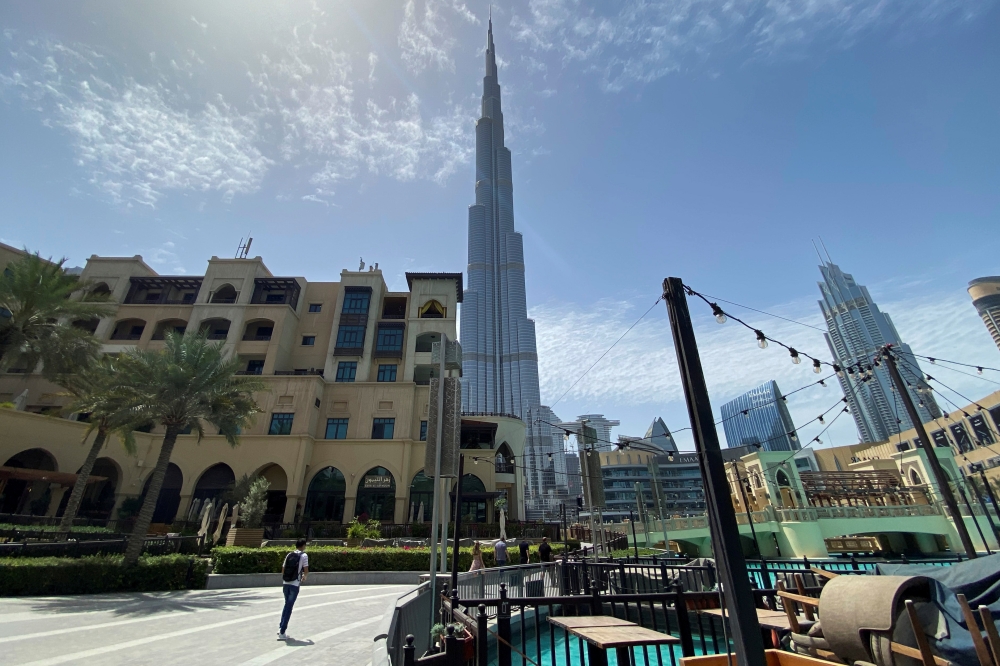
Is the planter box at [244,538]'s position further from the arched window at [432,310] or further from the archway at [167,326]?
the archway at [167,326]

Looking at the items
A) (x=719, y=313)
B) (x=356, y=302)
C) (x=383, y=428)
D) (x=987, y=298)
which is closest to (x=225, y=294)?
(x=356, y=302)

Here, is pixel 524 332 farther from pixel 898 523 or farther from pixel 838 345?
pixel 898 523

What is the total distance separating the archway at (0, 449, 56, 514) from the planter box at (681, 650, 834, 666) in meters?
37.3

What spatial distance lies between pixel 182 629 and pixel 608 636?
894cm

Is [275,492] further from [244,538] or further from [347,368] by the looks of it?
[244,538]

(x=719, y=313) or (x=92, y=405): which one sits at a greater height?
(x=92, y=405)

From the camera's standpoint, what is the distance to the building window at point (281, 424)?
3269 centimetres

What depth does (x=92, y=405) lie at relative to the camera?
20.5 metres

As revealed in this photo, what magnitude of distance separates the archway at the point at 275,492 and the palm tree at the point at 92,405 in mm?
10541

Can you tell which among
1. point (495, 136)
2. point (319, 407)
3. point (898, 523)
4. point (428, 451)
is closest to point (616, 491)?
point (898, 523)

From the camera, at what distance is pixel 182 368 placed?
17.8 m

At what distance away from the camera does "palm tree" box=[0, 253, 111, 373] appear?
769 inches

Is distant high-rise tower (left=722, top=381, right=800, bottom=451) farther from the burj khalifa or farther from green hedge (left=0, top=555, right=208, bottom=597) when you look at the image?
green hedge (left=0, top=555, right=208, bottom=597)

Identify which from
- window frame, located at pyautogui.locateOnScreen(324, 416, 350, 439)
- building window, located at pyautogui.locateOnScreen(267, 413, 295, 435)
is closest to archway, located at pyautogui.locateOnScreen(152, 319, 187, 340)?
building window, located at pyautogui.locateOnScreen(267, 413, 295, 435)
